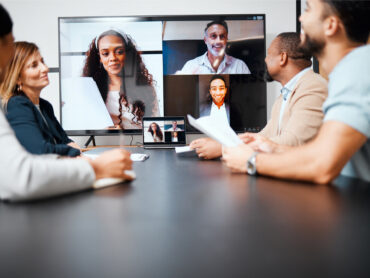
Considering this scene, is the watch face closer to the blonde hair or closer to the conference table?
the conference table

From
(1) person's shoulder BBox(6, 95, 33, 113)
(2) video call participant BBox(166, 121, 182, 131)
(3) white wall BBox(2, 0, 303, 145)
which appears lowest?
(2) video call participant BBox(166, 121, 182, 131)

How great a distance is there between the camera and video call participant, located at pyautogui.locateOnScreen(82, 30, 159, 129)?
2.87 metres

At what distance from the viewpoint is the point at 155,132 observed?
234cm

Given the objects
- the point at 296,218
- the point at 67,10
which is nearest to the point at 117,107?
the point at 67,10

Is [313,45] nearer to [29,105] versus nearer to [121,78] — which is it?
[29,105]

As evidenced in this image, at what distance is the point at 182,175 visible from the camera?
3.73 ft

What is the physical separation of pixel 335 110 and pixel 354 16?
0.37 m

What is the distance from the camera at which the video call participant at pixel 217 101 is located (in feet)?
9.51

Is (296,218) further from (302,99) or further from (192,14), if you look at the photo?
(192,14)

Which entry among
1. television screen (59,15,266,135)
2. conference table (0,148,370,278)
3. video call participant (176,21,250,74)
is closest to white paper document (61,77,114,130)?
television screen (59,15,266,135)

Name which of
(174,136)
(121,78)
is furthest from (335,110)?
(121,78)

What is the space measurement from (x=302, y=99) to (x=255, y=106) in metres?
1.35

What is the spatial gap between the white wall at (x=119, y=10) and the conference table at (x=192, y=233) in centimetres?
248

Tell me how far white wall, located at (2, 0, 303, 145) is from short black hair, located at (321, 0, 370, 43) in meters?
2.04
